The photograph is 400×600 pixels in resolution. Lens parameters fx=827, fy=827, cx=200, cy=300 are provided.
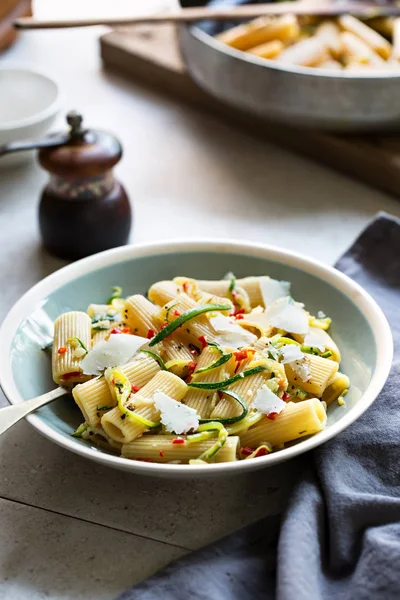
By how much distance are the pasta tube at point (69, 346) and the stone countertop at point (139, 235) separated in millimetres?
121

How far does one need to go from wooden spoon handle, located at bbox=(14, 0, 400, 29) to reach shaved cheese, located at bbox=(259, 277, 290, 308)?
37.3 inches

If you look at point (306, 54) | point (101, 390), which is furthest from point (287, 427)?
point (306, 54)

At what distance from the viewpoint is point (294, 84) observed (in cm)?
176

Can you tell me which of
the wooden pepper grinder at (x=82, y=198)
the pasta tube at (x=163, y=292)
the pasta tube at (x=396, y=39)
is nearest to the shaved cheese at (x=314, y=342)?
the pasta tube at (x=163, y=292)

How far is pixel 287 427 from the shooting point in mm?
1026


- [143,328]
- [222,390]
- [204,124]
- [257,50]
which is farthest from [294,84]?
[222,390]

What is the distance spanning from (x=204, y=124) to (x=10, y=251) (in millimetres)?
723

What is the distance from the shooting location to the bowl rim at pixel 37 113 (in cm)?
181

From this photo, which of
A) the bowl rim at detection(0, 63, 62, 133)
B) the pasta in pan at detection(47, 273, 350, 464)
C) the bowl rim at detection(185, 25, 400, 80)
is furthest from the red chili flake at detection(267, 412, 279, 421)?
the bowl rim at detection(0, 63, 62, 133)

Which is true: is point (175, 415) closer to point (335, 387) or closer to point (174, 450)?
point (174, 450)

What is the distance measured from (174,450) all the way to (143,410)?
7 centimetres

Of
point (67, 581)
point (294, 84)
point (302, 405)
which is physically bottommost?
point (67, 581)

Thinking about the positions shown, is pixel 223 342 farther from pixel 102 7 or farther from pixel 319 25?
pixel 102 7

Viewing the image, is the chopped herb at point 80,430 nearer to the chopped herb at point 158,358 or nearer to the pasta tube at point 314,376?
the chopped herb at point 158,358
